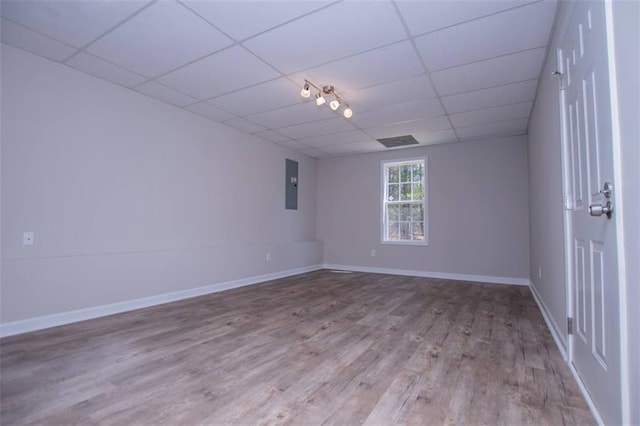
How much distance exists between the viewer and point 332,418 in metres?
1.46

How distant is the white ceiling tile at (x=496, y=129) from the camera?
176 inches

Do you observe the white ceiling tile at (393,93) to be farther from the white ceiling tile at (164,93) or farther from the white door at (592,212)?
the white ceiling tile at (164,93)

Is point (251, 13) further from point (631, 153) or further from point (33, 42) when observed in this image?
point (631, 153)

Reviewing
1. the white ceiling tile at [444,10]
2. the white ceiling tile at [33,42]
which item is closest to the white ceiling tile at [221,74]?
the white ceiling tile at [33,42]

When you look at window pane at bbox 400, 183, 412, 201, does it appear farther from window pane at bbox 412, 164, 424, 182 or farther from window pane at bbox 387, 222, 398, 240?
window pane at bbox 387, 222, 398, 240

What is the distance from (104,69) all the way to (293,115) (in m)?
2.11

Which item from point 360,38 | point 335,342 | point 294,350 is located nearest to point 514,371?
point 335,342

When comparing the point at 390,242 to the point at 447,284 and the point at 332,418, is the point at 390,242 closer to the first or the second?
the point at 447,284

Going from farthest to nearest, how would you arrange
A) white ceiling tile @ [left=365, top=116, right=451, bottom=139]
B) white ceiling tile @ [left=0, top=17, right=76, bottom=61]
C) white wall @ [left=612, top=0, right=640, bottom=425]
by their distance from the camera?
white ceiling tile @ [left=365, top=116, right=451, bottom=139] → white ceiling tile @ [left=0, top=17, right=76, bottom=61] → white wall @ [left=612, top=0, right=640, bottom=425]

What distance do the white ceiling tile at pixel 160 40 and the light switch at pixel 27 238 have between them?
1.69m

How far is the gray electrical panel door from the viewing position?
5.90m

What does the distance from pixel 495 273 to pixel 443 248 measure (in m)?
0.89

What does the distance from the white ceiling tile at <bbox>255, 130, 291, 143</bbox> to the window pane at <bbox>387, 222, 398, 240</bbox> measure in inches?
103

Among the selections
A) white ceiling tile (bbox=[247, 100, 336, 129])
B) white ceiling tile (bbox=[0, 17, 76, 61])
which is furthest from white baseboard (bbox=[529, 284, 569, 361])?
white ceiling tile (bbox=[0, 17, 76, 61])
